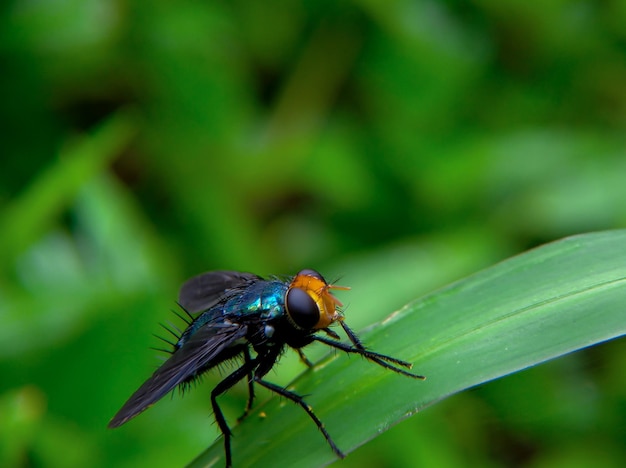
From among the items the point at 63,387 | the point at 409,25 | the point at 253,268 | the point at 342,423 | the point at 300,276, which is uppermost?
the point at 409,25

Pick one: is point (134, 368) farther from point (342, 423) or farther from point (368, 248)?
point (368, 248)

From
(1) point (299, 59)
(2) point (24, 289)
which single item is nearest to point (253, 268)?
(2) point (24, 289)

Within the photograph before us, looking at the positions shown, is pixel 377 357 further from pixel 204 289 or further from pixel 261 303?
pixel 204 289

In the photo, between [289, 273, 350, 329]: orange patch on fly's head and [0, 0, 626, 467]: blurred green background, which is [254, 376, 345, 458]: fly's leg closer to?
[289, 273, 350, 329]: orange patch on fly's head

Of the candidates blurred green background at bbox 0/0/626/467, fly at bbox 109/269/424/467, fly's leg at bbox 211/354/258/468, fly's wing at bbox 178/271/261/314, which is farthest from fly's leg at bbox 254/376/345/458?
blurred green background at bbox 0/0/626/467

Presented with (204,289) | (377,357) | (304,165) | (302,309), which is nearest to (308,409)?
(377,357)

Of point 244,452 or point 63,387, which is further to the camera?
point 63,387
